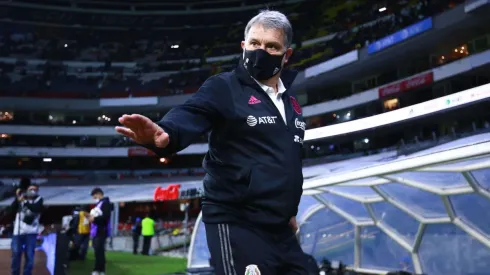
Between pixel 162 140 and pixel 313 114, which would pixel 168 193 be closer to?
pixel 313 114

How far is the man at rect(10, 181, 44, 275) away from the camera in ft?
25.0

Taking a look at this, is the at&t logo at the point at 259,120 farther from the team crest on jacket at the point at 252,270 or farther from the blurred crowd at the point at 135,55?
the blurred crowd at the point at 135,55

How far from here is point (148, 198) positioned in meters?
30.6

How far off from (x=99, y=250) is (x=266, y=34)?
7847 millimetres

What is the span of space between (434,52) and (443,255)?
23.6 m

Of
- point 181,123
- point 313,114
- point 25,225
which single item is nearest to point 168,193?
point 313,114

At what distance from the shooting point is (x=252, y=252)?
1.99m

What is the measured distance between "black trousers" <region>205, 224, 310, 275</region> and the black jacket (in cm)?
5

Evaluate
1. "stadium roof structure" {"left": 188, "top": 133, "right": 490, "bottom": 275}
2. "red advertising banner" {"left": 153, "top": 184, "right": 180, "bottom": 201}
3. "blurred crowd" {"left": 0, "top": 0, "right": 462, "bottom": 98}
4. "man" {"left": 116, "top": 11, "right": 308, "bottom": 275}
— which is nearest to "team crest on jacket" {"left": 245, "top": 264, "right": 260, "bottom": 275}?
"man" {"left": 116, "top": 11, "right": 308, "bottom": 275}

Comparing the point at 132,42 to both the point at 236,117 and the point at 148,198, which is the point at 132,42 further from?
the point at 236,117

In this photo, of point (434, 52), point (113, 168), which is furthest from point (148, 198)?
point (434, 52)

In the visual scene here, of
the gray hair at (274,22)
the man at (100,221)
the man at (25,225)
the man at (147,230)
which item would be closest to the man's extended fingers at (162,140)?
the gray hair at (274,22)

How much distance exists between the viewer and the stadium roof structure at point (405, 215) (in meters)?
6.89

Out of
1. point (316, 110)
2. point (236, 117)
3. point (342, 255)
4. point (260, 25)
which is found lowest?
point (342, 255)
